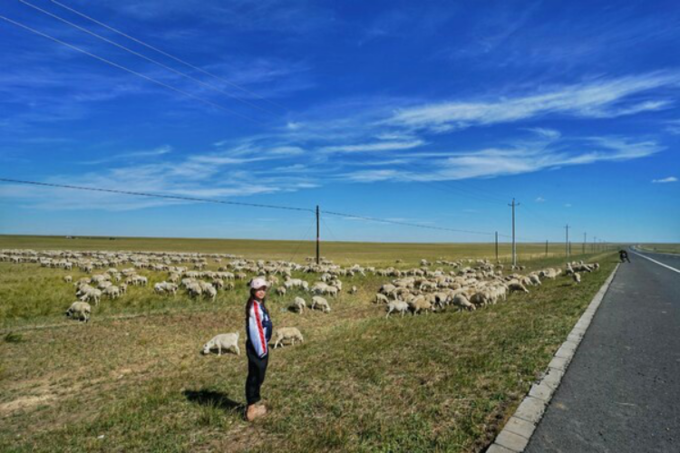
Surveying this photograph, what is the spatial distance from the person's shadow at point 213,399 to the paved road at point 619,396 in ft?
15.4

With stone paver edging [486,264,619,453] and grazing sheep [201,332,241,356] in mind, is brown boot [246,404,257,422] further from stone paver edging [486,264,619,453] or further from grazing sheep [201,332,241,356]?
grazing sheep [201,332,241,356]

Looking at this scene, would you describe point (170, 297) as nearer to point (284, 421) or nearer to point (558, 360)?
point (284, 421)

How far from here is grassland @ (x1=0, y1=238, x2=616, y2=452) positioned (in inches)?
211

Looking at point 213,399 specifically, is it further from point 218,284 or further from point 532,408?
point 218,284

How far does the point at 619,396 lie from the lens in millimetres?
5910

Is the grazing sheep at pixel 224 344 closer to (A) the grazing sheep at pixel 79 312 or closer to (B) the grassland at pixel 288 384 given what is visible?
(B) the grassland at pixel 288 384

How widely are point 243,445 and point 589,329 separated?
31.5 feet

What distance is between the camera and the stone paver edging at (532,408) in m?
4.54

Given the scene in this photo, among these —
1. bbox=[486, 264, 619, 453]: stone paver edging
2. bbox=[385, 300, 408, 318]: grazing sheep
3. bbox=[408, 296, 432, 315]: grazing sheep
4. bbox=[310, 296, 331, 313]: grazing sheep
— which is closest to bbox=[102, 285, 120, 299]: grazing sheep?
bbox=[310, 296, 331, 313]: grazing sheep

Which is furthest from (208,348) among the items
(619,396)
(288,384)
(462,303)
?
(619,396)

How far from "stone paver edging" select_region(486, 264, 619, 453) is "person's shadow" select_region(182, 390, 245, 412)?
13.8 feet

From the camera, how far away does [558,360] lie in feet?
24.5

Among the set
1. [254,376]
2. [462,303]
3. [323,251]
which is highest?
[254,376]

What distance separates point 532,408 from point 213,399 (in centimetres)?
544
